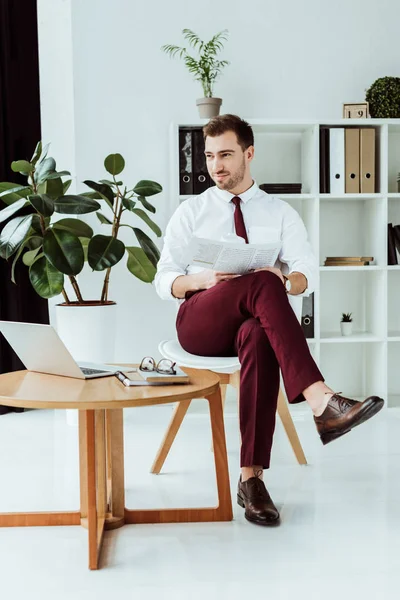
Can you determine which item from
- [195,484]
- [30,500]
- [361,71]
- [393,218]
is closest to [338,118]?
[361,71]

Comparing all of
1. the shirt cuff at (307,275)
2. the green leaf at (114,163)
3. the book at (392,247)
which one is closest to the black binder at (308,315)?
the book at (392,247)

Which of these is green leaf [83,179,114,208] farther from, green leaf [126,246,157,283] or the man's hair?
the man's hair

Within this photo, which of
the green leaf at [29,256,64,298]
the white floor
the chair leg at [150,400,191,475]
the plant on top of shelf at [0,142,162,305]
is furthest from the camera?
the green leaf at [29,256,64,298]

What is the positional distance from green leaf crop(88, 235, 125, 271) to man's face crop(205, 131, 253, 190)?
0.57 meters

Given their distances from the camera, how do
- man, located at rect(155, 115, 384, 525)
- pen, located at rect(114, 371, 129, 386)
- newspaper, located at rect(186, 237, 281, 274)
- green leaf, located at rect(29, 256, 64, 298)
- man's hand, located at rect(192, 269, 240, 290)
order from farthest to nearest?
1. green leaf, located at rect(29, 256, 64, 298)
2. man's hand, located at rect(192, 269, 240, 290)
3. newspaper, located at rect(186, 237, 281, 274)
4. man, located at rect(155, 115, 384, 525)
5. pen, located at rect(114, 371, 129, 386)

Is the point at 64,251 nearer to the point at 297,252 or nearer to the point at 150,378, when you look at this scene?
the point at 297,252

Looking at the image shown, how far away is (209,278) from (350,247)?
1563mm

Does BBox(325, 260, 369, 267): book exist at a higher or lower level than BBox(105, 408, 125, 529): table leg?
higher

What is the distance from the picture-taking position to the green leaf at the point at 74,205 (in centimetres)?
280

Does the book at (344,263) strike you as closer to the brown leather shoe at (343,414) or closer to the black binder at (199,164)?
the black binder at (199,164)

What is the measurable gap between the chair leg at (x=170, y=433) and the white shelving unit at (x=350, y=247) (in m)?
1.15

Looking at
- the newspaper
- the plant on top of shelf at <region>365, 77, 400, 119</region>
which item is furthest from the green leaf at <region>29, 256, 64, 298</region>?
the plant on top of shelf at <region>365, 77, 400, 119</region>

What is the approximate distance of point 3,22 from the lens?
3.36 m

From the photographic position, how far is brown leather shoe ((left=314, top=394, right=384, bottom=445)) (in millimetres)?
1812
